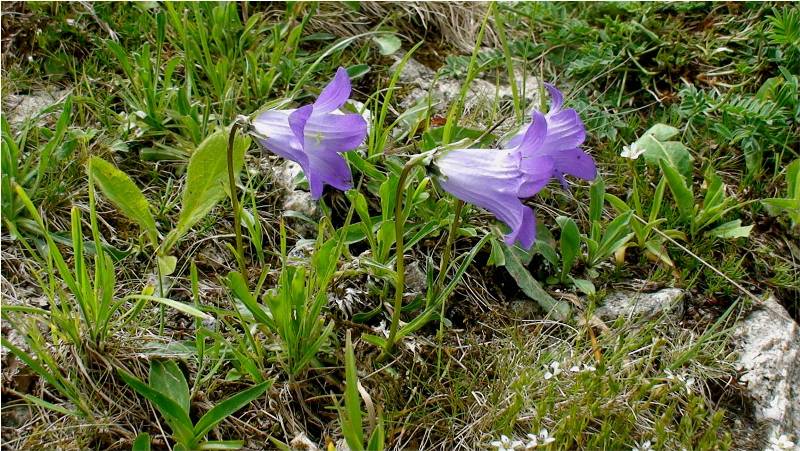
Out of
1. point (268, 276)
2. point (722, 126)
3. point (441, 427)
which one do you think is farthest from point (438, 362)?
point (722, 126)

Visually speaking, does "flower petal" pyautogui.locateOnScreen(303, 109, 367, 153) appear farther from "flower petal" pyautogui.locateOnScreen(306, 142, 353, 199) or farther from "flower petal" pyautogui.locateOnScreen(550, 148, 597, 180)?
"flower petal" pyautogui.locateOnScreen(550, 148, 597, 180)

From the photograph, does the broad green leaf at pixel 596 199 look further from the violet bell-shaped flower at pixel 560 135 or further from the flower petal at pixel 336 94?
the flower petal at pixel 336 94

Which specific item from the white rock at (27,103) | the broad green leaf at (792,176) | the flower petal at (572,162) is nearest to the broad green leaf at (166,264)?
the white rock at (27,103)

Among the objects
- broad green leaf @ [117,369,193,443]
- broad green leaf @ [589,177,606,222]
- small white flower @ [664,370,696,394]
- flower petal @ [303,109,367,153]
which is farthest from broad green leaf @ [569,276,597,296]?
broad green leaf @ [117,369,193,443]

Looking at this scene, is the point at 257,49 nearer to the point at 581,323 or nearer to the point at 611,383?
the point at 581,323

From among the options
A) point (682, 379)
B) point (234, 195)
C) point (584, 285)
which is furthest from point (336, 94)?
point (682, 379)

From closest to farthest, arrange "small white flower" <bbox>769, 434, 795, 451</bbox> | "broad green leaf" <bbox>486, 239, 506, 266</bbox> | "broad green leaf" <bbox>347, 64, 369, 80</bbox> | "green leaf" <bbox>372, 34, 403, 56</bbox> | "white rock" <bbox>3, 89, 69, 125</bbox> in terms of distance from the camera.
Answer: "small white flower" <bbox>769, 434, 795, 451</bbox>
"broad green leaf" <bbox>486, 239, 506, 266</bbox>
"white rock" <bbox>3, 89, 69, 125</bbox>
"broad green leaf" <bbox>347, 64, 369, 80</bbox>
"green leaf" <bbox>372, 34, 403, 56</bbox>

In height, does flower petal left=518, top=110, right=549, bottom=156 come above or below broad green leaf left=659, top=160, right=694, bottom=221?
above
